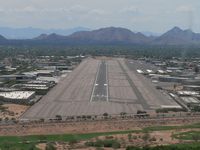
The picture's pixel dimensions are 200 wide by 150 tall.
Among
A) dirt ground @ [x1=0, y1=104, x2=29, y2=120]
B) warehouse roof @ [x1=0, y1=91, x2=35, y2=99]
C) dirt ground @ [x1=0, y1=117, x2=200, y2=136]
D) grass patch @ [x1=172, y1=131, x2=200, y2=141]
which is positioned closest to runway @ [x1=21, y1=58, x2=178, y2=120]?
dirt ground @ [x1=0, y1=104, x2=29, y2=120]

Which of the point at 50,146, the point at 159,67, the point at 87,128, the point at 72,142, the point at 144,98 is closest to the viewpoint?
the point at 50,146

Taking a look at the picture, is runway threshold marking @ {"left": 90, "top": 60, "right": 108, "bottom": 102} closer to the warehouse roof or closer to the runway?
the runway

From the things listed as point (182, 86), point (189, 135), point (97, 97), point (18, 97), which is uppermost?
point (18, 97)

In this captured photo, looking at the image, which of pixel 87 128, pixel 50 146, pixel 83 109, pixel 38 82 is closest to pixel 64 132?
pixel 87 128

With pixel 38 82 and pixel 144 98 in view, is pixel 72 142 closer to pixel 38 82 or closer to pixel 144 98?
pixel 144 98

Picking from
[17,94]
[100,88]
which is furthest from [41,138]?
[100,88]

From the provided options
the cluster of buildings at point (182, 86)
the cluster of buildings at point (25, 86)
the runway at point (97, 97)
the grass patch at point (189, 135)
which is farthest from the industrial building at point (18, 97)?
the grass patch at point (189, 135)

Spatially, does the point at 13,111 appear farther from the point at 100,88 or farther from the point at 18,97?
the point at 100,88

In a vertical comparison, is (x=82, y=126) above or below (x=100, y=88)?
below
